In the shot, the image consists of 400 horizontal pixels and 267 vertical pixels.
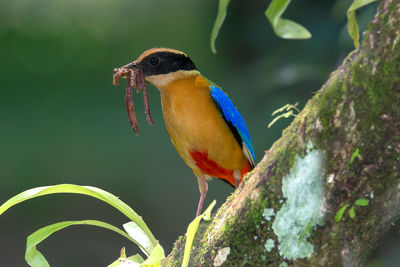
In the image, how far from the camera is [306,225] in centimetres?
133

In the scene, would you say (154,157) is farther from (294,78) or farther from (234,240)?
(234,240)

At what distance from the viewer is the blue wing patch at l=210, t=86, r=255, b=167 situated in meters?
A: 2.67

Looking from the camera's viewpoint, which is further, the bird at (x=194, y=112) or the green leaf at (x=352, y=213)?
the bird at (x=194, y=112)

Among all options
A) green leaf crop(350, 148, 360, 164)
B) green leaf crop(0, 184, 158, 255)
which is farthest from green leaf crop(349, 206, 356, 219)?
green leaf crop(0, 184, 158, 255)

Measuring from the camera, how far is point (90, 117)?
6516mm

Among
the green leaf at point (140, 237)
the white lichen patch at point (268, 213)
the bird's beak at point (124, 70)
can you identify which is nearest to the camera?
the white lichen patch at point (268, 213)

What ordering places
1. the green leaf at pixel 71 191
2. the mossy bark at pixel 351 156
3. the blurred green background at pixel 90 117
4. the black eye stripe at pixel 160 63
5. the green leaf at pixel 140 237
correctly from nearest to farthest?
1. the mossy bark at pixel 351 156
2. the green leaf at pixel 71 191
3. the green leaf at pixel 140 237
4. the black eye stripe at pixel 160 63
5. the blurred green background at pixel 90 117

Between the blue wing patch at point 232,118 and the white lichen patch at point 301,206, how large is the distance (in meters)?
1.32

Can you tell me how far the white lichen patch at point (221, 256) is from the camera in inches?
58.5

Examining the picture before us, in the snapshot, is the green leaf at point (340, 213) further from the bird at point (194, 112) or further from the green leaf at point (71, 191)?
the bird at point (194, 112)

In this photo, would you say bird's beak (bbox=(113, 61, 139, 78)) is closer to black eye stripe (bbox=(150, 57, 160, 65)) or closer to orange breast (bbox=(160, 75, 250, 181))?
black eye stripe (bbox=(150, 57, 160, 65))

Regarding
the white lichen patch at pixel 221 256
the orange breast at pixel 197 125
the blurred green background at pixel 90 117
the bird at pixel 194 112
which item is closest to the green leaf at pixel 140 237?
the bird at pixel 194 112

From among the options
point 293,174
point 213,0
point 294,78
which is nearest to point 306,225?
point 293,174

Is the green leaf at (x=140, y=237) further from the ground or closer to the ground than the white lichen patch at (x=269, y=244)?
closer to the ground
